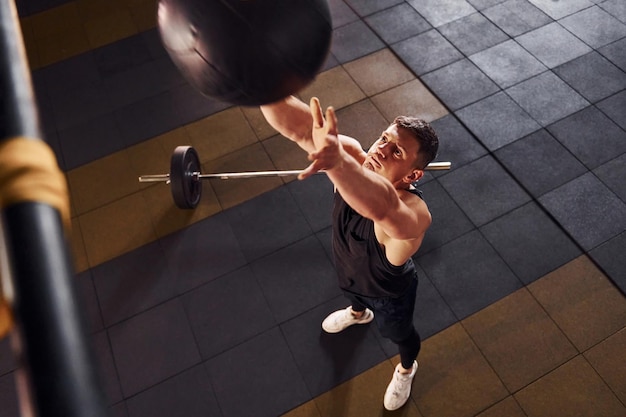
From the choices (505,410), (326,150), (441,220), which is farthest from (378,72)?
(326,150)

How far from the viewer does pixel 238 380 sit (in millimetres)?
2992

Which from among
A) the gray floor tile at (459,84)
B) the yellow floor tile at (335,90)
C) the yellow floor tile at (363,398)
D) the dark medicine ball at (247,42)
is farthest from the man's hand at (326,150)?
the gray floor tile at (459,84)

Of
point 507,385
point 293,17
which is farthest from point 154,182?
point 293,17

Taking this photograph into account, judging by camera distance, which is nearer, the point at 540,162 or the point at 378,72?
the point at 540,162

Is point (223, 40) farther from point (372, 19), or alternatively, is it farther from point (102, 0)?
point (102, 0)

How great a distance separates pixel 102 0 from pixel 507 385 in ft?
17.4

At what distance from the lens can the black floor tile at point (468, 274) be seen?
3.22 m

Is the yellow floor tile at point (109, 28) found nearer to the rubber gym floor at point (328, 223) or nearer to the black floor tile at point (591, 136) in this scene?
the rubber gym floor at point (328, 223)

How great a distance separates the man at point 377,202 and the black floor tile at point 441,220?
3.32 ft

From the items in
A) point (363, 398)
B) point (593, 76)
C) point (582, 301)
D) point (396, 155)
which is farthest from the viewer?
point (593, 76)

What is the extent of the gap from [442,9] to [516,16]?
689 mm

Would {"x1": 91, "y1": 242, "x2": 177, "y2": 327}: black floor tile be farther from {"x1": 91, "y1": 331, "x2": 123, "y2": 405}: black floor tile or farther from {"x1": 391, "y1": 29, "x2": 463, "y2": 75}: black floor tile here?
{"x1": 391, "y1": 29, "x2": 463, "y2": 75}: black floor tile

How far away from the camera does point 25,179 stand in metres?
0.41

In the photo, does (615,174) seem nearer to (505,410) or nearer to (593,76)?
(593,76)
